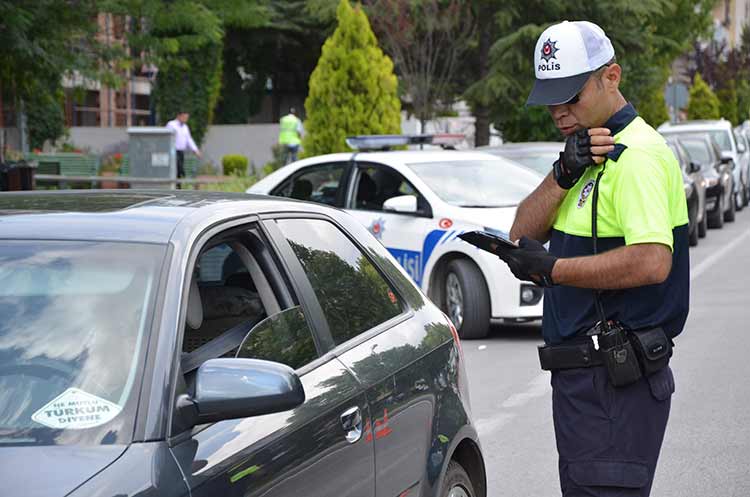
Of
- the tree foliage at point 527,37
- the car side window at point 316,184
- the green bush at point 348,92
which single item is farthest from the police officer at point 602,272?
the tree foliage at point 527,37

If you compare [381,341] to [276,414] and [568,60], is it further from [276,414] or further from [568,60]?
[568,60]

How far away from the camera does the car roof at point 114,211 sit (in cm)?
346

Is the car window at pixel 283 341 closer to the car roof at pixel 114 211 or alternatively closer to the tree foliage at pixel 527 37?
the car roof at pixel 114 211

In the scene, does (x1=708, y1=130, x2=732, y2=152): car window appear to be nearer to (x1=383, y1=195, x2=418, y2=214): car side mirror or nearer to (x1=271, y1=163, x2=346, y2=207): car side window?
(x1=271, y1=163, x2=346, y2=207): car side window

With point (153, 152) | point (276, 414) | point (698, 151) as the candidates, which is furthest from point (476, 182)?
point (698, 151)

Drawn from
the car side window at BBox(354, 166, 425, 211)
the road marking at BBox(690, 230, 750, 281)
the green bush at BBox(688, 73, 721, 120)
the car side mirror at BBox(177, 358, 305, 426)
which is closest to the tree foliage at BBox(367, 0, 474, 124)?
the road marking at BBox(690, 230, 750, 281)

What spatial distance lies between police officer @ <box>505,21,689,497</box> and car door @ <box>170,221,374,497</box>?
0.63 m

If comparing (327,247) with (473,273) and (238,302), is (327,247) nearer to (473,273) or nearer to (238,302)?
(238,302)

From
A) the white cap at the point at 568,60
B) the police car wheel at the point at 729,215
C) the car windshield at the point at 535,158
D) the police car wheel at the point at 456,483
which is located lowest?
the police car wheel at the point at 729,215

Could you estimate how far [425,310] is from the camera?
4801mm

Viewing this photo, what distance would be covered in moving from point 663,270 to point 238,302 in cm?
150

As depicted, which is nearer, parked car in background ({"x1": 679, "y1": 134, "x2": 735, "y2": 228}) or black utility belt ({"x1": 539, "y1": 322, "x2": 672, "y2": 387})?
black utility belt ({"x1": 539, "y1": 322, "x2": 672, "y2": 387})

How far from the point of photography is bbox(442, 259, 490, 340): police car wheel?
10.9 metres

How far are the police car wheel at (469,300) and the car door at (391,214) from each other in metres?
0.42
